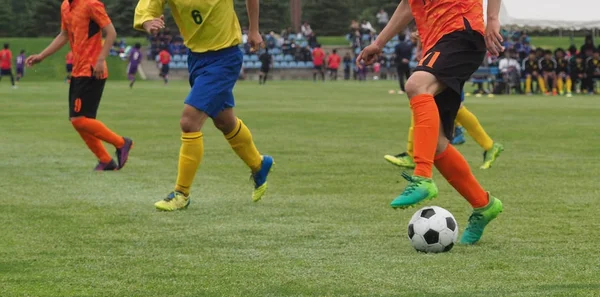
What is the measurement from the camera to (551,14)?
3766 centimetres

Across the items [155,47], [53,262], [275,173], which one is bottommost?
[155,47]

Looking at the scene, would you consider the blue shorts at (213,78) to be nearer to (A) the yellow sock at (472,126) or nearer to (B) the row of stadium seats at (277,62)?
(A) the yellow sock at (472,126)

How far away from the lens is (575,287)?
4.88m

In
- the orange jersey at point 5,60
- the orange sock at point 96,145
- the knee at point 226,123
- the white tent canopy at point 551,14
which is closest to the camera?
the knee at point 226,123

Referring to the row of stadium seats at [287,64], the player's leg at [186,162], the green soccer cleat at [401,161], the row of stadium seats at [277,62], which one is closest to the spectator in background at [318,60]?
the row of stadium seats at [287,64]

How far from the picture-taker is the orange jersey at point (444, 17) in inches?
248

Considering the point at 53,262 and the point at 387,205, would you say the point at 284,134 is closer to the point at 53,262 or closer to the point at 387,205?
the point at 387,205

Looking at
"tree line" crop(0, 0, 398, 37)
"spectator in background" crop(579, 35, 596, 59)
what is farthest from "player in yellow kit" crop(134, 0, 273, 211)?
"tree line" crop(0, 0, 398, 37)

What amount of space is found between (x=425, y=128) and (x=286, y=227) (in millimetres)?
1531

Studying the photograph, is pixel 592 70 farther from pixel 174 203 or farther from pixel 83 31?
pixel 174 203

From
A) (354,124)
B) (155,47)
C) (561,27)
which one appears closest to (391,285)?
(354,124)

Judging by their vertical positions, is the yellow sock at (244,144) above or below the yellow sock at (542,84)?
above

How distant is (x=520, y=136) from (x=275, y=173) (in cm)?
674

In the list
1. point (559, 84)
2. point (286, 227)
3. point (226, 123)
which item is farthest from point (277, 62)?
point (286, 227)
